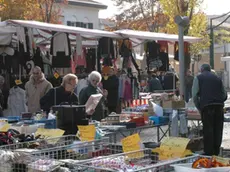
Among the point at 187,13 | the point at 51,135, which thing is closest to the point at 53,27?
the point at 51,135

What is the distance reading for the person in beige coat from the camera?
8.78m


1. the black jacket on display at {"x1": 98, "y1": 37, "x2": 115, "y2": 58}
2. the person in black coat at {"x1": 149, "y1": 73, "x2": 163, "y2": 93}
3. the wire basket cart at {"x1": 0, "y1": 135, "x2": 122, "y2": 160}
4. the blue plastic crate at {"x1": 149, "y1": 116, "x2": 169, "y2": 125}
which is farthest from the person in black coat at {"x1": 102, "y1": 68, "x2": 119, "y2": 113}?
the wire basket cart at {"x1": 0, "y1": 135, "x2": 122, "y2": 160}

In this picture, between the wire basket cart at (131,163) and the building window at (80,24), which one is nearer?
the wire basket cart at (131,163)

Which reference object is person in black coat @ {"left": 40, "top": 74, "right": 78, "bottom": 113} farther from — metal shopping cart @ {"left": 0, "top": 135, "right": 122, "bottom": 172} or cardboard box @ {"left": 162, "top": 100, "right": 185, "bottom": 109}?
metal shopping cart @ {"left": 0, "top": 135, "right": 122, "bottom": 172}

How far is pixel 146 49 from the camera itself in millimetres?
13977

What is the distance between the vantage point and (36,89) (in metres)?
8.91

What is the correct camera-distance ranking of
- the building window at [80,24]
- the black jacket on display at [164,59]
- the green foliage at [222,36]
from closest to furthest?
1. the black jacket on display at [164,59]
2. the building window at [80,24]
3. the green foliage at [222,36]

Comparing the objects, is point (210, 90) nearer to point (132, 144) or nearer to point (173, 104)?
point (173, 104)

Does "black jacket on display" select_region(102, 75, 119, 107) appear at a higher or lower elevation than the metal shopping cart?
higher

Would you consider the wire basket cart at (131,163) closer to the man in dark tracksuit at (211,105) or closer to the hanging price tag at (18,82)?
the man in dark tracksuit at (211,105)

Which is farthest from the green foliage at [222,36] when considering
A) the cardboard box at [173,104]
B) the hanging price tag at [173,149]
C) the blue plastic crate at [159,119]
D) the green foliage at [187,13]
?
the hanging price tag at [173,149]

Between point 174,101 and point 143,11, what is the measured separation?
95.2 ft

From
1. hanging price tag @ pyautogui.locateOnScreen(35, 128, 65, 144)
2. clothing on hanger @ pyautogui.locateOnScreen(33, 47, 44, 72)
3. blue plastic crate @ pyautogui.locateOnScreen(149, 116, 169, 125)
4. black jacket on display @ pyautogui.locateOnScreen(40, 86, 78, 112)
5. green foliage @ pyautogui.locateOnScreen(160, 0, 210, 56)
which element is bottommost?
blue plastic crate @ pyautogui.locateOnScreen(149, 116, 169, 125)

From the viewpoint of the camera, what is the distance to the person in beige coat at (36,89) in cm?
878
